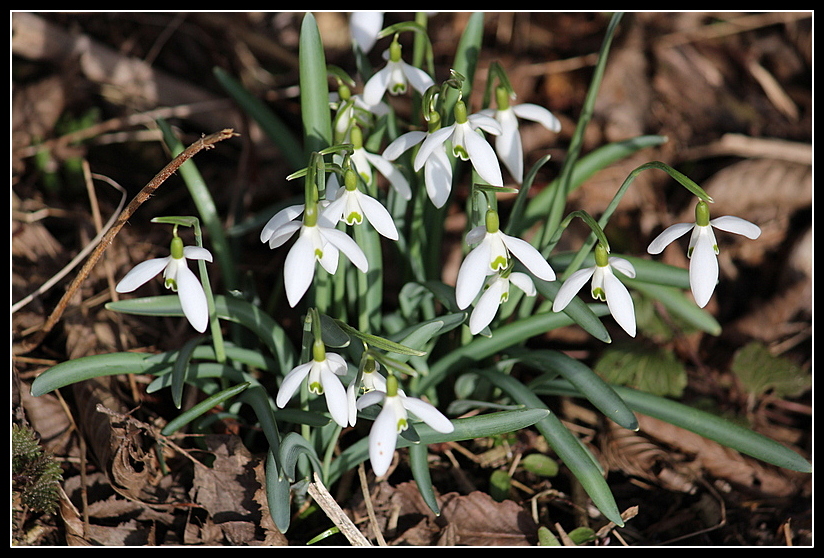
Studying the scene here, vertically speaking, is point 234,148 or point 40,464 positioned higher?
point 234,148

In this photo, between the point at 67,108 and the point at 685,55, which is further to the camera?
the point at 685,55

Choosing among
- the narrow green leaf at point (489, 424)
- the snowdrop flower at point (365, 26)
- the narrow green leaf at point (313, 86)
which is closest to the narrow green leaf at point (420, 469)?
the narrow green leaf at point (489, 424)

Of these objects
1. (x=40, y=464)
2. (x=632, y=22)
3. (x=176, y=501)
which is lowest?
(x=176, y=501)

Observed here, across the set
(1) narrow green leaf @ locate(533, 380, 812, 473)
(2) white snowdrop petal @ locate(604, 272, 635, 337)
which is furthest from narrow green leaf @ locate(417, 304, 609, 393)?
(2) white snowdrop petal @ locate(604, 272, 635, 337)

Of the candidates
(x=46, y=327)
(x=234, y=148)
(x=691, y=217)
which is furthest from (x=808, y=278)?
(x=46, y=327)

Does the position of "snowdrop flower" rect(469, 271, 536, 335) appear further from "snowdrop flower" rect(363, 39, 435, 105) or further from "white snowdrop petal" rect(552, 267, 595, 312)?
"snowdrop flower" rect(363, 39, 435, 105)

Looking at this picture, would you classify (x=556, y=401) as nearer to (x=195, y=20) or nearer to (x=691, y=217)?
(x=691, y=217)

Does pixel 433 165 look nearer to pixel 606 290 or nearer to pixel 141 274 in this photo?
pixel 606 290

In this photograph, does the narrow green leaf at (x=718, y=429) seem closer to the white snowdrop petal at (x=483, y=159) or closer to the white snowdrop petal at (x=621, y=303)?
the white snowdrop petal at (x=621, y=303)
